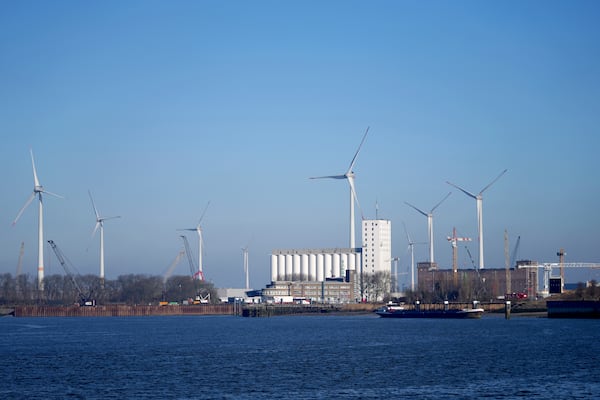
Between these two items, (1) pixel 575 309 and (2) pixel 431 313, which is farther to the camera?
(2) pixel 431 313

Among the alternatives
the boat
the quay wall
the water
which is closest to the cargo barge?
the boat

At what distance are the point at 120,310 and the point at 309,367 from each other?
137991 millimetres

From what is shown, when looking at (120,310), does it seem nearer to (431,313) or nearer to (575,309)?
(431,313)

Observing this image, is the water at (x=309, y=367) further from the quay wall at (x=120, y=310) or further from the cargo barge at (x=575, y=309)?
the quay wall at (x=120, y=310)

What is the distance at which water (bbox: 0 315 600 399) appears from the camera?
4728cm

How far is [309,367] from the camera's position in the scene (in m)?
59.4

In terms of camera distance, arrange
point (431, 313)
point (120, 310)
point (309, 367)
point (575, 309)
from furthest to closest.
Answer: point (120, 310), point (431, 313), point (575, 309), point (309, 367)

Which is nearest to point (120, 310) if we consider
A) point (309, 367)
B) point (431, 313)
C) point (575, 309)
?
point (431, 313)

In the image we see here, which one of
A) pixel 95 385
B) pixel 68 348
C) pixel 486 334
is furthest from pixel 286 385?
pixel 486 334

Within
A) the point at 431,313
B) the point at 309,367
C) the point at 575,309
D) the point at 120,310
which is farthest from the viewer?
the point at 120,310

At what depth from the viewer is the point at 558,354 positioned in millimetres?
67125

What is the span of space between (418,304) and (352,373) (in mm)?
116564

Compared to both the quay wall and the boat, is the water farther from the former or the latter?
the quay wall

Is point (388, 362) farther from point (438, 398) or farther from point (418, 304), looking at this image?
point (418, 304)
